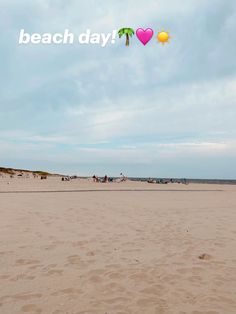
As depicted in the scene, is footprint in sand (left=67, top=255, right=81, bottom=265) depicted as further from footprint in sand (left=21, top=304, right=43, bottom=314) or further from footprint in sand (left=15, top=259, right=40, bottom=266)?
footprint in sand (left=21, top=304, right=43, bottom=314)

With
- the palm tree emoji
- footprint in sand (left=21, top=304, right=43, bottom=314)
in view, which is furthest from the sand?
the palm tree emoji

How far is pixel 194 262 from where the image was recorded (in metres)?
7.58

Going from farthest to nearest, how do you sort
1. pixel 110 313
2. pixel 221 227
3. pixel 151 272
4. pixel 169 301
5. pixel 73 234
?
pixel 221 227, pixel 73 234, pixel 151 272, pixel 169 301, pixel 110 313

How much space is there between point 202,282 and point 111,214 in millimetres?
8854

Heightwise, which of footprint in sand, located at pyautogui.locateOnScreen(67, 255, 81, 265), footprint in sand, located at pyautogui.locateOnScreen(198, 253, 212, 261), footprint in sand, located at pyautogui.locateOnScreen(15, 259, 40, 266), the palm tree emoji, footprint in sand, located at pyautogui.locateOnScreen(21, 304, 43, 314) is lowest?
footprint in sand, located at pyautogui.locateOnScreen(21, 304, 43, 314)

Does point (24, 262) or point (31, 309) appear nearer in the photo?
point (31, 309)

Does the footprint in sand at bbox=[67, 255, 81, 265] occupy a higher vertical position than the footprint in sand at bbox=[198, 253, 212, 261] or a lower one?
lower

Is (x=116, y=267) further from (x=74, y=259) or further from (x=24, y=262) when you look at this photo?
(x=24, y=262)

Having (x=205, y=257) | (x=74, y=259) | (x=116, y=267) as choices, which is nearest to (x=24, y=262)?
(x=74, y=259)

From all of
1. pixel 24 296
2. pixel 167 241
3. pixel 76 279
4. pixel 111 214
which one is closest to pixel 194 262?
pixel 167 241

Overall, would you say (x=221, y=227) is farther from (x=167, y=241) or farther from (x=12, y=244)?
(x=12, y=244)

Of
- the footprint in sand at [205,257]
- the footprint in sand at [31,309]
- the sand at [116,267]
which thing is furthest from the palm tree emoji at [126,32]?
the footprint in sand at [31,309]

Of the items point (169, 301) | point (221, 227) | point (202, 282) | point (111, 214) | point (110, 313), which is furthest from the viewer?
point (111, 214)

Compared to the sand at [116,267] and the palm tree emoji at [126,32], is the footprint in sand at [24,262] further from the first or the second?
the palm tree emoji at [126,32]
